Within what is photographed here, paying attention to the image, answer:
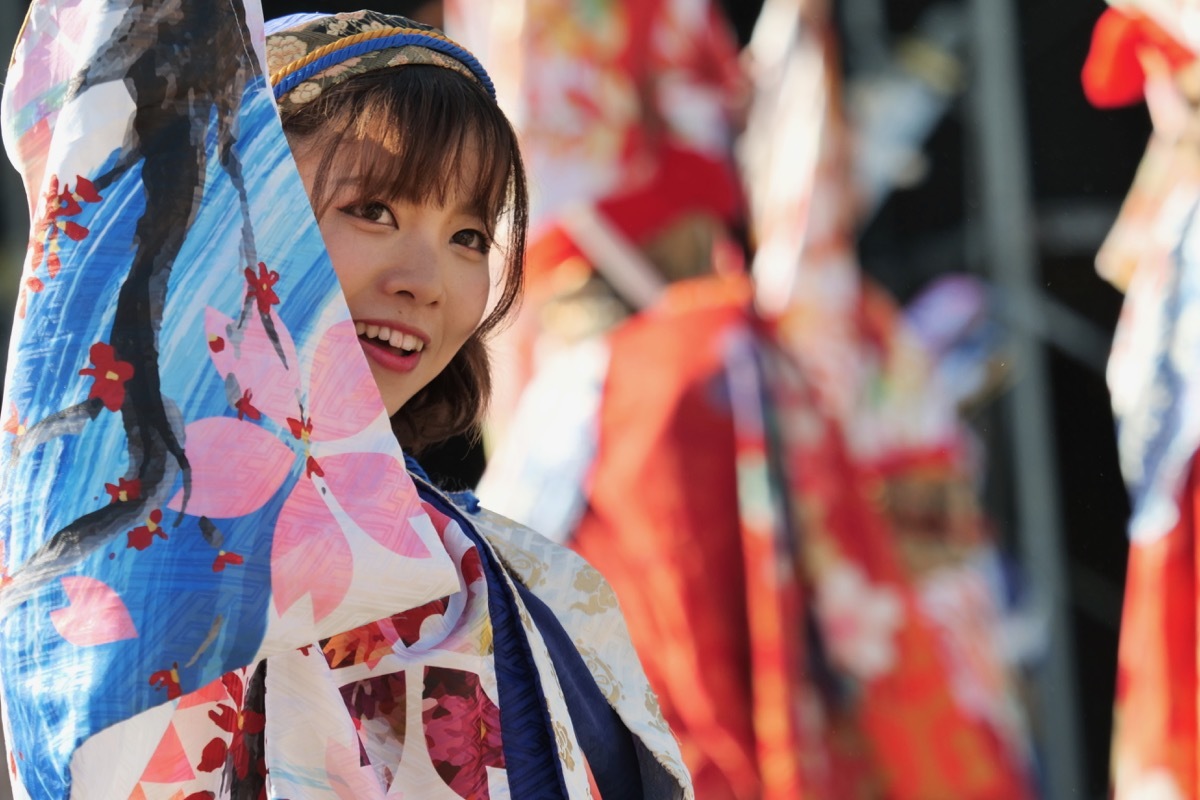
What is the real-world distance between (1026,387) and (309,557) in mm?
1077

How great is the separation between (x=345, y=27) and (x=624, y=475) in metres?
0.82

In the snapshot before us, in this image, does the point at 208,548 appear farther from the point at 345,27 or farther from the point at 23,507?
the point at 345,27

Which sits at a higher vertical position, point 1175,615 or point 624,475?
point 624,475

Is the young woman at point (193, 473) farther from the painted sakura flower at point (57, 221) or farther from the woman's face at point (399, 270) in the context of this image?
the woman's face at point (399, 270)

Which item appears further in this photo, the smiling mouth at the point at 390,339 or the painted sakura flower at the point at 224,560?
the smiling mouth at the point at 390,339

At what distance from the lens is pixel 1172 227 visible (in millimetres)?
1298

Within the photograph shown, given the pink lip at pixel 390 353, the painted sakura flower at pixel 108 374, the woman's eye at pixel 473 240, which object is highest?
the woman's eye at pixel 473 240

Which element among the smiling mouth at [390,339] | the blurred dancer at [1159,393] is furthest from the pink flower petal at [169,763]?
the blurred dancer at [1159,393]

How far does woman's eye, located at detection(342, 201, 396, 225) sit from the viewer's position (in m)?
0.85

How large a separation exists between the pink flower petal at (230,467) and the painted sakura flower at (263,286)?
60mm

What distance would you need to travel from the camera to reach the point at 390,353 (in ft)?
2.93

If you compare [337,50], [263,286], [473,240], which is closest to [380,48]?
[337,50]

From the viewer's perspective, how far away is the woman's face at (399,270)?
0.84 metres

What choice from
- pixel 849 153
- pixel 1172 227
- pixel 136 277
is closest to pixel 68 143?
pixel 136 277
